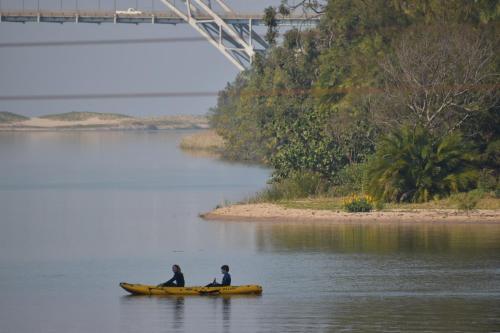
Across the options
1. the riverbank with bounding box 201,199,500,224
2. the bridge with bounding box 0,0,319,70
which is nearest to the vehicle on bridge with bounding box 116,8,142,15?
the bridge with bounding box 0,0,319,70

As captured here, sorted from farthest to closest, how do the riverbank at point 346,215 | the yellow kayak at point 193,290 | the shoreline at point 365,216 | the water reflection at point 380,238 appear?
the riverbank at point 346,215
the shoreline at point 365,216
the water reflection at point 380,238
the yellow kayak at point 193,290

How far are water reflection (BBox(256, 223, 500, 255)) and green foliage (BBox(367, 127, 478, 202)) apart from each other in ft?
13.6

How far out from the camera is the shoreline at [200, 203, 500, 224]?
5659 cm

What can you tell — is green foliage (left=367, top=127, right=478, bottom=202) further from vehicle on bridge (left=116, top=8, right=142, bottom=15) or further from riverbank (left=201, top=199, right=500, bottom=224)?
vehicle on bridge (left=116, top=8, right=142, bottom=15)

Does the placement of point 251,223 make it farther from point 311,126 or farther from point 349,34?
point 349,34

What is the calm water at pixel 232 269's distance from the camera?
36.3 metres

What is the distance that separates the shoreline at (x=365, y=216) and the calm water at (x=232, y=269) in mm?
1104

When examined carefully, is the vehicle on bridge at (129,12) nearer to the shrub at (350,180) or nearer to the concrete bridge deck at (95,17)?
the concrete bridge deck at (95,17)

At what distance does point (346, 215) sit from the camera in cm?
5812

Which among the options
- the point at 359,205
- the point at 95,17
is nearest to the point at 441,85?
the point at 359,205

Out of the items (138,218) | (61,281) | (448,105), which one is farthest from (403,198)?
(61,281)

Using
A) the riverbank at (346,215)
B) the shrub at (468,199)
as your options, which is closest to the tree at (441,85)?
the shrub at (468,199)

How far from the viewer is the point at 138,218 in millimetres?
64438

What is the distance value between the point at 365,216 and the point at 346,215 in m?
0.88
